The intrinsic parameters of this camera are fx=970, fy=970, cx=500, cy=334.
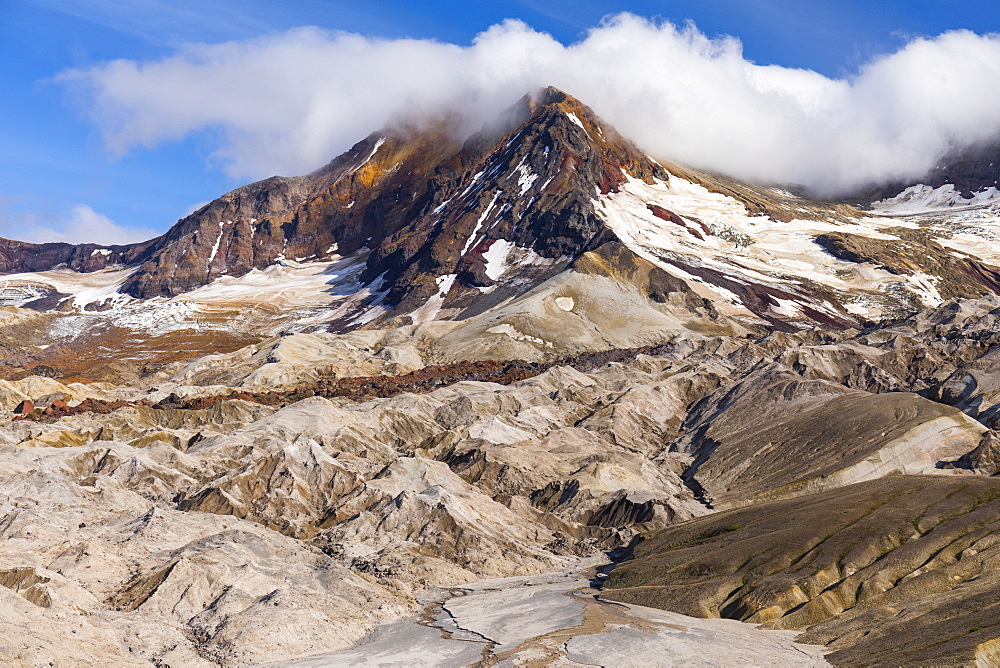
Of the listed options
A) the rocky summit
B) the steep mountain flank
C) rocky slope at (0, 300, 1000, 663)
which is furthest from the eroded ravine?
the steep mountain flank

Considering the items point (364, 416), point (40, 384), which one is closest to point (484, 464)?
point (364, 416)

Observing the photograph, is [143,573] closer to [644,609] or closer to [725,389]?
[644,609]

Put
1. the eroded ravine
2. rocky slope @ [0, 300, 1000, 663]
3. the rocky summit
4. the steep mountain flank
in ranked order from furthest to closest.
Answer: rocky slope @ [0, 300, 1000, 663] < the rocky summit < the eroded ravine < the steep mountain flank

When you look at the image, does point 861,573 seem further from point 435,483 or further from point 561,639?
point 435,483

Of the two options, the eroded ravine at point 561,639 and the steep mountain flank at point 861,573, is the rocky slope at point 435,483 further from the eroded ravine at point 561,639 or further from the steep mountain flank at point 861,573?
the eroded ravine at point 561,639

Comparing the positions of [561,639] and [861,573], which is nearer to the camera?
[561,639]

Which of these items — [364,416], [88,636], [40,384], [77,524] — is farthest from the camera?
[40,384]

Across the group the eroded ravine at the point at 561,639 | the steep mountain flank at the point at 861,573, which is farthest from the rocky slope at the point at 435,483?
the eroded ravine at the point at 561,639

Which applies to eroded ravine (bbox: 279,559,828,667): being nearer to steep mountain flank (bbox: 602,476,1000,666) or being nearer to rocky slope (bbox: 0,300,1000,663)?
rocky slope (bbox: 0,300,1000,663)

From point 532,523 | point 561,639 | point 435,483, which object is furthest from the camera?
point 435,483

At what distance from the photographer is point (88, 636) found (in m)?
45.9

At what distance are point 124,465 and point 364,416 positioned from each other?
3787 cm

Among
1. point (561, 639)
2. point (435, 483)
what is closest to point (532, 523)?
point (435, 483)

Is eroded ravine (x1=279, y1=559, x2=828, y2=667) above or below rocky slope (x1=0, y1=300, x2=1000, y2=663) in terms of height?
below
